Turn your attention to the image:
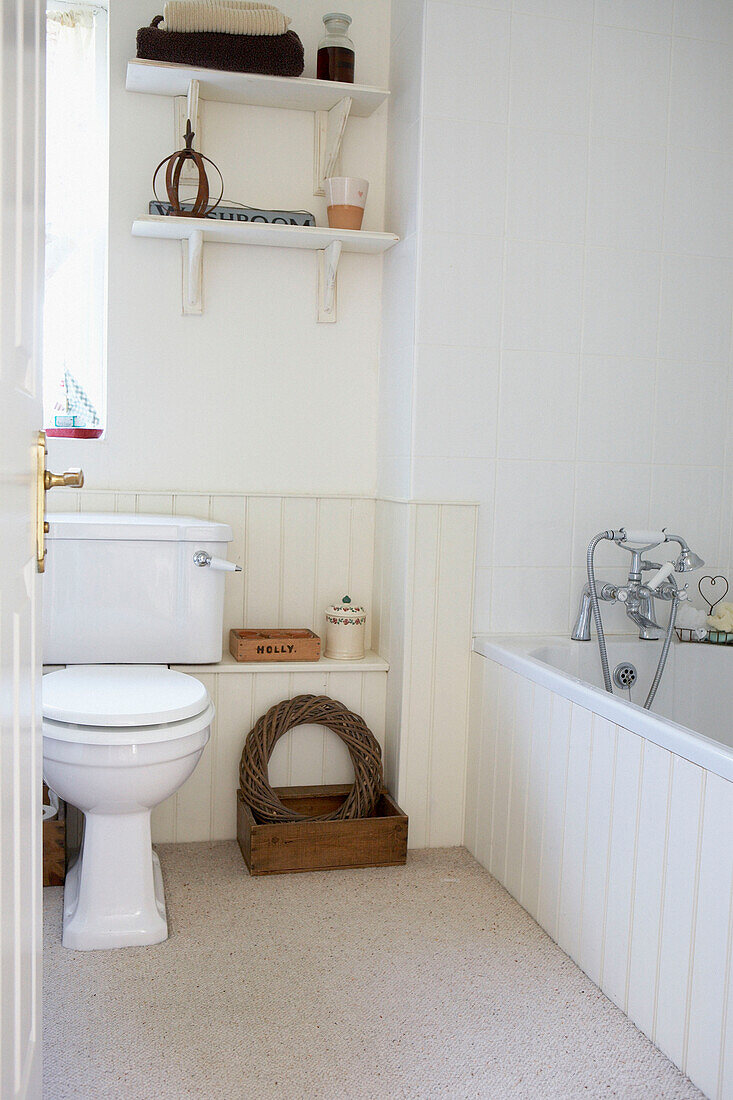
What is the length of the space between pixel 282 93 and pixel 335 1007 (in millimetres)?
2206

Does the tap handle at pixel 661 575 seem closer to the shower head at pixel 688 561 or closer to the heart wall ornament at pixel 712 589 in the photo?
the shower head at pixel 688 561

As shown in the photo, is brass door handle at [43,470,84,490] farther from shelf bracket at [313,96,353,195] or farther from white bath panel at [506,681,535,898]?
shelf bracket at [313,96,353,195]

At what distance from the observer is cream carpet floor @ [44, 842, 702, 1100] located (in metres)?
1.66

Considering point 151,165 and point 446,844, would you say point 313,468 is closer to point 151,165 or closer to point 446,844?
point 151,165

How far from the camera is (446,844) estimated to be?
269cm

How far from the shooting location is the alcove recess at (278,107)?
8.38 feet

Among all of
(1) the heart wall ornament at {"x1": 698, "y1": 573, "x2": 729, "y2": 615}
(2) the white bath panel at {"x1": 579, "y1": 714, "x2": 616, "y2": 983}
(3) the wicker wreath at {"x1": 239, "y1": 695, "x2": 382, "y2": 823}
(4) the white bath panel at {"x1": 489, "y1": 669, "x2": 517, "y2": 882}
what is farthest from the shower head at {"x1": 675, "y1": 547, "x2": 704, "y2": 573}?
(3) the wicker wreath at {"x1": 239, "y1": 695, "x2": 382, "y2": 823}

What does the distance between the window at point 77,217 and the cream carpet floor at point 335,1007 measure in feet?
4.43

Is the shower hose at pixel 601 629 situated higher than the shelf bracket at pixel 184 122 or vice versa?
the shelf bracket at pixel 184 122

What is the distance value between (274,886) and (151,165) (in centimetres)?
190

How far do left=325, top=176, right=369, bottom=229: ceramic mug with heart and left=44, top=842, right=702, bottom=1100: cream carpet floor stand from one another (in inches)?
67.1

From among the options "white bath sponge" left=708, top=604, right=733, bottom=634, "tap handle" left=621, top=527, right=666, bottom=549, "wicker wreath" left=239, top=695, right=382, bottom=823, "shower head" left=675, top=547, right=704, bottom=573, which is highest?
"tap handle" left=621, top=527, right=666, bottom=549

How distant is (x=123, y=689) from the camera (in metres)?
2.18

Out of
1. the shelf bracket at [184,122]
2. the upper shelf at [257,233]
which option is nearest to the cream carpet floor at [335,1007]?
the upper shelf at [257,233]
